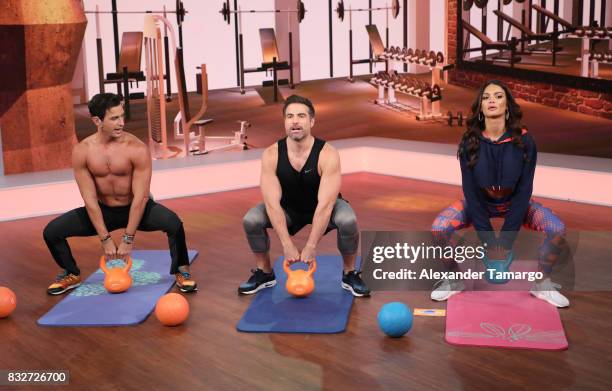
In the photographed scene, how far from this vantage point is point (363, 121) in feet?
30.2

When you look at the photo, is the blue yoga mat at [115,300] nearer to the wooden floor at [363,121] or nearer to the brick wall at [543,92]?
the wooden floor at [363,121]

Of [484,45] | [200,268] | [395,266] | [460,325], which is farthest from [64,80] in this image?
[484,45]

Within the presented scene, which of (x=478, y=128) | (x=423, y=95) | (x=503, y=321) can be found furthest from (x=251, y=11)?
(x=503, y=321)

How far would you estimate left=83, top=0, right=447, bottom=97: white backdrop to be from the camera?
11.0 meters

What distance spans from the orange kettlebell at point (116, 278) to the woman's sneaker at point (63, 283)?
19 cm

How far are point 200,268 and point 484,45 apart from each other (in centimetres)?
767

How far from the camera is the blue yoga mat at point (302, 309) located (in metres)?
3.37

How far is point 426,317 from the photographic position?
136 inches

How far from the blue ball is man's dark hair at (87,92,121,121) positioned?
4.86ft

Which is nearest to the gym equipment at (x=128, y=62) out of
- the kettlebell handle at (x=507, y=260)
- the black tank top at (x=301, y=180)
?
the black tank top at (x=301, y=180)

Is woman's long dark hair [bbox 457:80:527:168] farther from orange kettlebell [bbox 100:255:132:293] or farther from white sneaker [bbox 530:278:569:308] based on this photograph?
orange kettlebell [bbox 100:255:132:293]

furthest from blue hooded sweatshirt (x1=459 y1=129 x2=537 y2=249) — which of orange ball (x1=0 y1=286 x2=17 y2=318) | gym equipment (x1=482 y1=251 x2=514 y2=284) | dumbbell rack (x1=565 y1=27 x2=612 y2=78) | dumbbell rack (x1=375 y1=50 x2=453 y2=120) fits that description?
dumbbell rack (x1=565 y1=27 x2=612 y2=78)

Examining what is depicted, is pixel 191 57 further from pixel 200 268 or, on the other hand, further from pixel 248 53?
pixel 200 268

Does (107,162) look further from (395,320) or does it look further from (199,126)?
(199,126)
